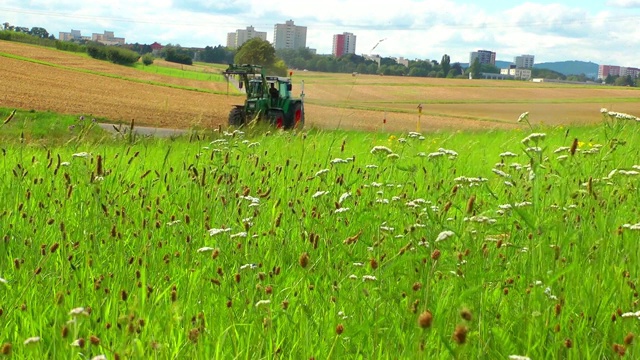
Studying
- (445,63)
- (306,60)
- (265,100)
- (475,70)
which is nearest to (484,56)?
(475,70)

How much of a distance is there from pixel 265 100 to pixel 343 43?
38.3 metres

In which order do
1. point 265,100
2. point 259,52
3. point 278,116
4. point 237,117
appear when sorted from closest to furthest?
1. point 278,116
2. point 237,117
3. point 265,100
4. point 259,52

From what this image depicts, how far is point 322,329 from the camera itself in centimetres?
304

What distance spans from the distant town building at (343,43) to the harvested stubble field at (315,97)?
9.93 feet

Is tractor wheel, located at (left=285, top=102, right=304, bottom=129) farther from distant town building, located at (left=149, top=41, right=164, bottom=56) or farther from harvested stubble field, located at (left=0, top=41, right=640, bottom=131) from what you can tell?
distant town building, located at (left=149, top=41, right=164, bottom=56)

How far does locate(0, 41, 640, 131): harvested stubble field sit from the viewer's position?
1267 inches

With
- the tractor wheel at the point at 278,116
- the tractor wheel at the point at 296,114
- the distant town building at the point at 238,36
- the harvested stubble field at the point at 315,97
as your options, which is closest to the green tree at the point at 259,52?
the harvested stubble field at the point at 315,97

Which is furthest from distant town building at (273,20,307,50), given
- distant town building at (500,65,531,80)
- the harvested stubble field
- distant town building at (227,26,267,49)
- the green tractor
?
distant town building at (500,65,531,80)

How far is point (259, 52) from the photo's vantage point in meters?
43.7

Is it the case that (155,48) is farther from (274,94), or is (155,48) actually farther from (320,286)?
(320,286)

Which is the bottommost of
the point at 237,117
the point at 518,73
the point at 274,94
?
the point at 237,117

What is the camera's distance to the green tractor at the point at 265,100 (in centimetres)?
2247

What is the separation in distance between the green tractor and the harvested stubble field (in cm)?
100

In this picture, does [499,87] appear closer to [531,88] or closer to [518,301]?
[531,88]
